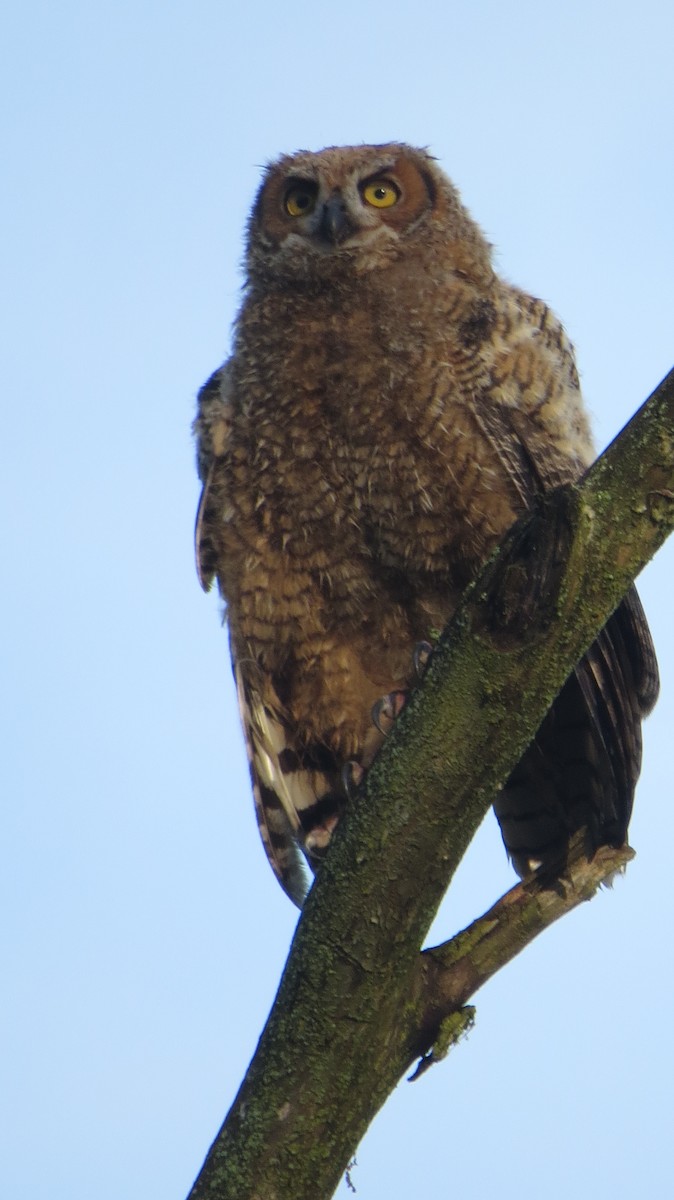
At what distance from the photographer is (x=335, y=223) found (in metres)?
5.29

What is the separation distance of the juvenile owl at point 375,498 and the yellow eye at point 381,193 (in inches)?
5.1

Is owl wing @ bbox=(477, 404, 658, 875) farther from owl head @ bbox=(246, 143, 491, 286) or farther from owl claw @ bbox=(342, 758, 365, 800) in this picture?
owl head @ bbox=(246, 143, 491, 286)

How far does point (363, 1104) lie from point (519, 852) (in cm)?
191

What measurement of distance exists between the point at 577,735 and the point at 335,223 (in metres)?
2.18

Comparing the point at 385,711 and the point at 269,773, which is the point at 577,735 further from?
the point at 269,773

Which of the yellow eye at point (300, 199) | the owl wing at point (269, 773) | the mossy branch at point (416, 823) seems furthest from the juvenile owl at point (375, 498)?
the mossy branch at point (416, 823)

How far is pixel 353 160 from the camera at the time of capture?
18.5 ft

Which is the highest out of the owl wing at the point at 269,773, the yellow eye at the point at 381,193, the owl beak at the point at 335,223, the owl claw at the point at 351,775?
the yellow eye at the point at 381,193

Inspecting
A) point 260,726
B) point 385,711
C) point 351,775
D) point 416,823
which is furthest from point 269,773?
point 416,823

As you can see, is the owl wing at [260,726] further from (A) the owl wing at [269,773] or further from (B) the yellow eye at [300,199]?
(B) the yellow eye at [300,199]

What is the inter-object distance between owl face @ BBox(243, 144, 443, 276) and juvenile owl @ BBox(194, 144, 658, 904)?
0.05ft

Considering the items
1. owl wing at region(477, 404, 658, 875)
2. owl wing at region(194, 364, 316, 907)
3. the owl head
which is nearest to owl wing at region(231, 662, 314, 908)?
owl wing at region(194, 364, 316, 907)

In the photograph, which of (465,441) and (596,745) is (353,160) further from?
(596,745)

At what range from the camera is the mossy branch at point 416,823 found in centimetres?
302
